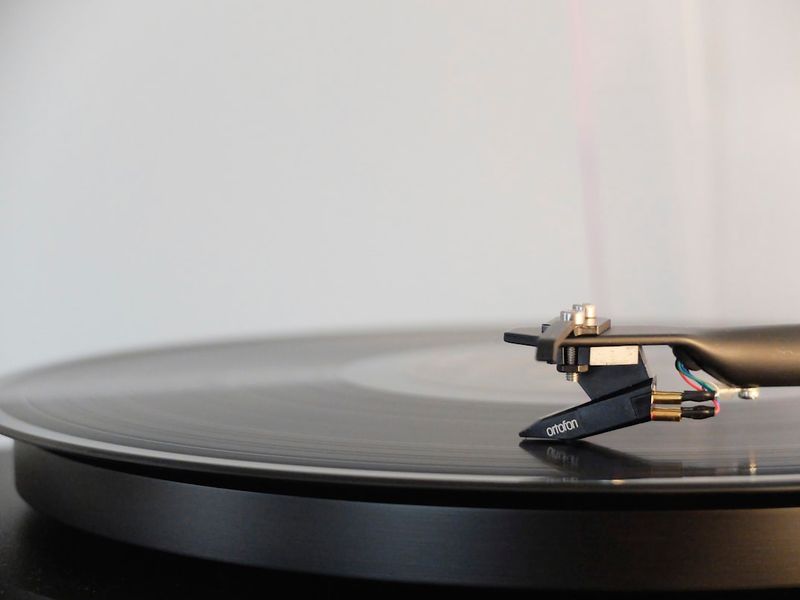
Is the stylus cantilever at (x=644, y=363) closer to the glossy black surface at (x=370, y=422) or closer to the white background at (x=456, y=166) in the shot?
the glossy black surface at (x=370, y=422)

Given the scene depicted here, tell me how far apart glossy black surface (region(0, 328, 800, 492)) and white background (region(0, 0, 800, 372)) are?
1117mm

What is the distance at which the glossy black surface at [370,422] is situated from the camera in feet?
2.38

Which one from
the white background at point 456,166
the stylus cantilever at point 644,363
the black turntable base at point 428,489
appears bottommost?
the black turntable base at point 428,489

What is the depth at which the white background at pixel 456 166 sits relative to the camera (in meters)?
2.67

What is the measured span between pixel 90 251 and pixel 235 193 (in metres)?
0.39

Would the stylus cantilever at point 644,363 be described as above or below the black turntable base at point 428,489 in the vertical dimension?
above

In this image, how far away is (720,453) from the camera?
0.80 m

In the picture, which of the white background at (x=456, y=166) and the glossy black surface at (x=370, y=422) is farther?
the white background at (x=456, y=166)


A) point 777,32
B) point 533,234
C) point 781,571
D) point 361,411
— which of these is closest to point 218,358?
point 361,411

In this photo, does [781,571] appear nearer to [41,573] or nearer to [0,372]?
[41,573]

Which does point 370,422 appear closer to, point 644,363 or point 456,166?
point 644,363

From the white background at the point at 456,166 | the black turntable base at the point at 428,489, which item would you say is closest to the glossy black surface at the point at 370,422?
the black turntable base at the point at 428,489

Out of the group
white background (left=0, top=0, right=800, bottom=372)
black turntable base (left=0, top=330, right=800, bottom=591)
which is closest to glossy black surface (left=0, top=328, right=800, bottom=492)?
black turntable base (left=0, top=330, right=800, bottom=591)

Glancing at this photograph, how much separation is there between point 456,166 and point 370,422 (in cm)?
191
